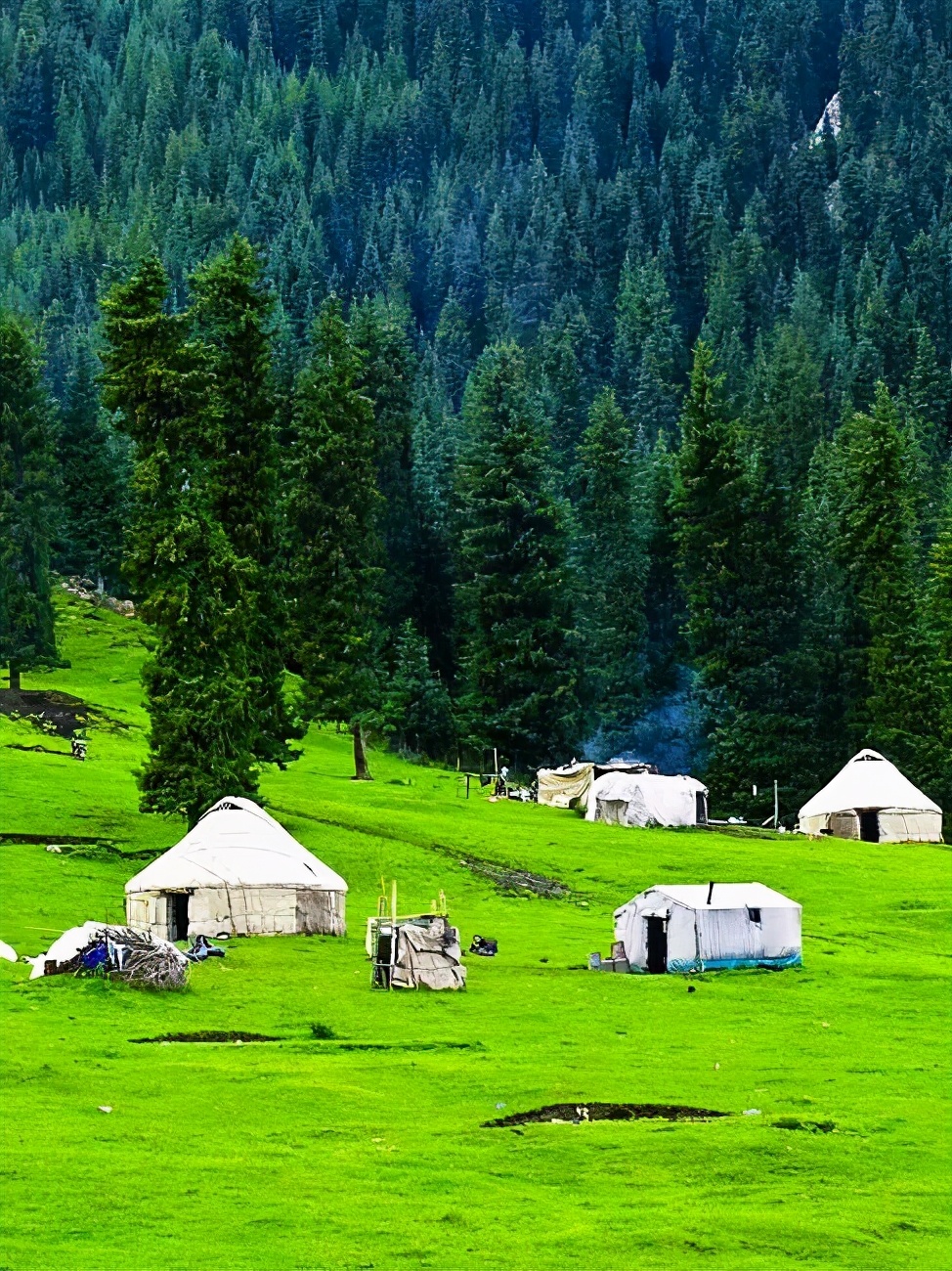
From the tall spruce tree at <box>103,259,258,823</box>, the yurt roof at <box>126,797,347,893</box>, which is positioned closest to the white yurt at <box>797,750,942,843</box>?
the tall spruce tree at <box>103,259,258,823</box>

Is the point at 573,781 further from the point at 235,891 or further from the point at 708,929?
the point at 235,891

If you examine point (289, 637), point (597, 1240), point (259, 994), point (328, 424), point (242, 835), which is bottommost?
point (597, 1240)

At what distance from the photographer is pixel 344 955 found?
51.3m

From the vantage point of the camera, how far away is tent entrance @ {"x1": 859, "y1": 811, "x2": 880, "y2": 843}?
8462 cm

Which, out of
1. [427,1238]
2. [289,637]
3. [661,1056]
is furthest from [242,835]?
[427,1238]

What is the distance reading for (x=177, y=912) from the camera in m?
53.6

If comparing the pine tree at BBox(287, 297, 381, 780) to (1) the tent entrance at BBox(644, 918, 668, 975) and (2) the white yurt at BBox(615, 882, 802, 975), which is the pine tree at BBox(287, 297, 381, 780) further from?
(1) the tent entrance at BBox(644, 918, 668, 975)

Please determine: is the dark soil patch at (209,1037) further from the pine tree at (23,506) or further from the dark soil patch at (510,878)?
the pine tree at (23,506)

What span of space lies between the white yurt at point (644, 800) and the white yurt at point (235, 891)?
29.1 meters

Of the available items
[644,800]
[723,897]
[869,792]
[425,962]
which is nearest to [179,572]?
[425,962]

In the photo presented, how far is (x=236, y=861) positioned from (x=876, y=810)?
39494 millimetres

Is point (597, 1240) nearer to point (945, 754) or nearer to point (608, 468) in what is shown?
point (945, 754)

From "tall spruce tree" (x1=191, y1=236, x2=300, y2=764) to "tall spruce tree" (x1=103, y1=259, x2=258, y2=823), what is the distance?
9.72 feet

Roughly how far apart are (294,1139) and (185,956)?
16.9 m
